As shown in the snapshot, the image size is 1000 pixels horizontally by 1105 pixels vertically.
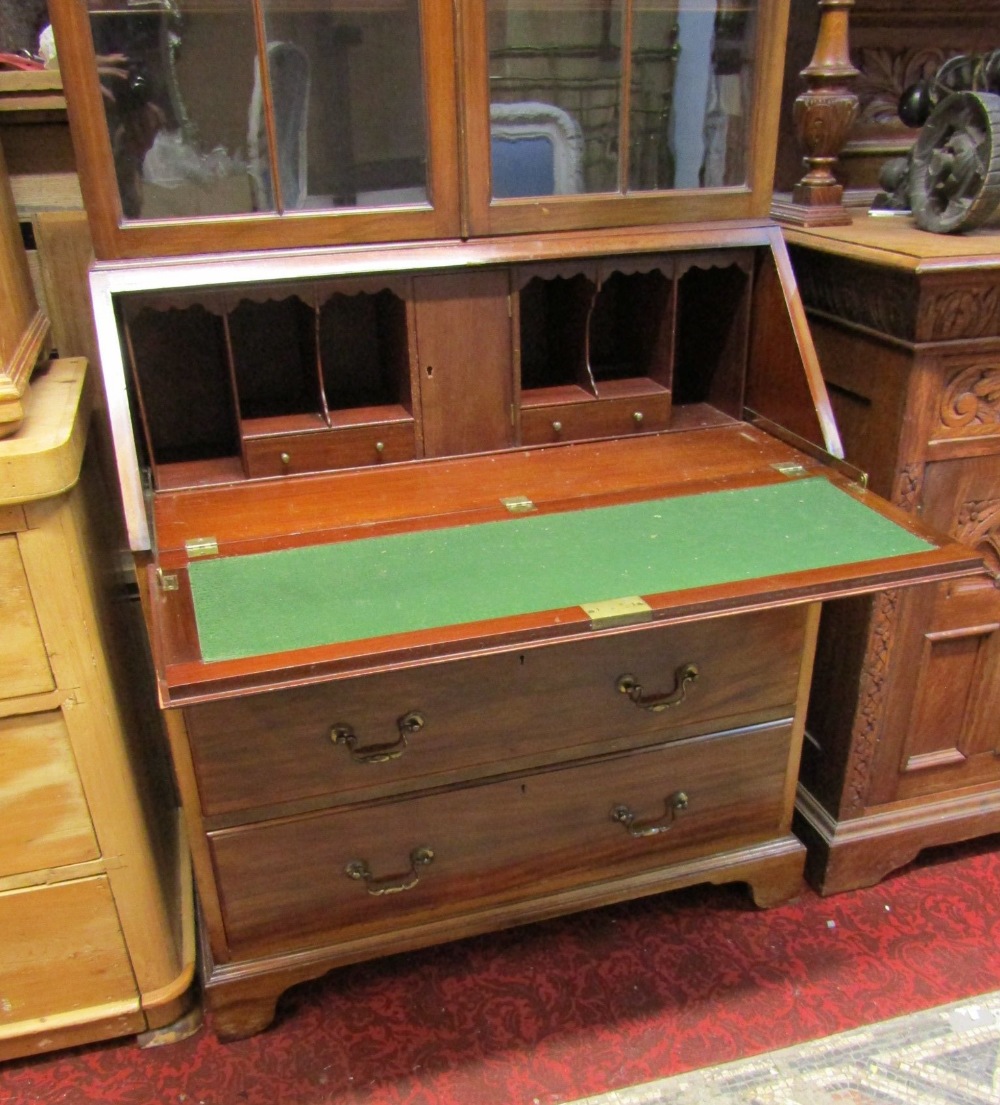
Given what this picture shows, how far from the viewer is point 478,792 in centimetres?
138

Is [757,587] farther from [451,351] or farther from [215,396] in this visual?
[215,396]

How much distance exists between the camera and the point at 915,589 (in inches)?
59.8

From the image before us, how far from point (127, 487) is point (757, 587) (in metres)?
0.77

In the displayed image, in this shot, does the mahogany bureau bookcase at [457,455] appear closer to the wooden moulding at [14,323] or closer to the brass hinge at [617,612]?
the brass hinge at [617,612]

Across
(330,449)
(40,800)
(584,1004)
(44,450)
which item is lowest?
(584,1004)

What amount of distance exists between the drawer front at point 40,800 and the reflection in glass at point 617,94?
962 millimetres

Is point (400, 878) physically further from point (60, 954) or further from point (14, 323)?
point (14, 323)

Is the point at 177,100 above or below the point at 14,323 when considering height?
above

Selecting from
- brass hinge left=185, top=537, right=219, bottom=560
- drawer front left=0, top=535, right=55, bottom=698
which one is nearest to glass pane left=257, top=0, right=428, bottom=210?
brass hinge left=185, top=537, right=219, bottom=560

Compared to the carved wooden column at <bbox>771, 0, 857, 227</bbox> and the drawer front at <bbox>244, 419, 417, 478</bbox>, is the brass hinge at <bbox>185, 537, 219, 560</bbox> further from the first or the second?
the carved wooden column at <bbox>771, 0, 857, 227</bbox>

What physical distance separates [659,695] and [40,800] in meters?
0.86

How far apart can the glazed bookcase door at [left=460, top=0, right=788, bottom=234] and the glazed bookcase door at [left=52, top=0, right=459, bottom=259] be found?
6 centimetres

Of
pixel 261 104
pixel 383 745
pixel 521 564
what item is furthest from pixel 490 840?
pixel 261 104

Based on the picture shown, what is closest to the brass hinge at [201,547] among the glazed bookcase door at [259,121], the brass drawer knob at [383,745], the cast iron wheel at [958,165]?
the brass drawer knob at [383,745]
